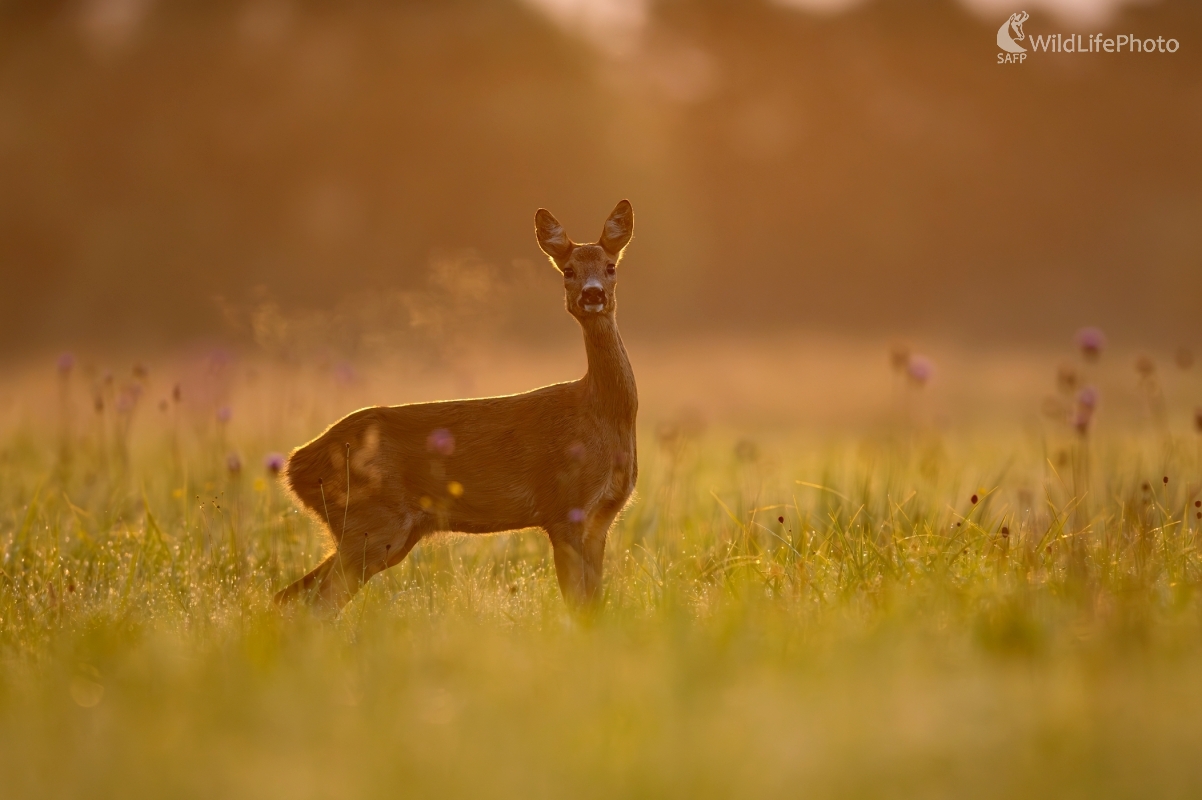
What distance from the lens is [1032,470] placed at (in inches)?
399

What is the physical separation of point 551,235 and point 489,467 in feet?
4.59

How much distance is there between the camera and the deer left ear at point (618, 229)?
670 centimetres

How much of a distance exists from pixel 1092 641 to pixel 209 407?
6492 millimetres

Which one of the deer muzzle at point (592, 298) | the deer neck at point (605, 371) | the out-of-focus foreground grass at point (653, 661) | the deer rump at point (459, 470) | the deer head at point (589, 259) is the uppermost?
the deer head at point (589, 259)

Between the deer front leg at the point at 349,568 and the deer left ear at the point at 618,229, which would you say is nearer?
the deer front leg at the point at 349,568

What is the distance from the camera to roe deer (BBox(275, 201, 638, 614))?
6184mm

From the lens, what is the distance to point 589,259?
255 inches

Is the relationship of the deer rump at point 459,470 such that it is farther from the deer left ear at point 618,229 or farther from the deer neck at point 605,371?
the deer left ear at point 618,229

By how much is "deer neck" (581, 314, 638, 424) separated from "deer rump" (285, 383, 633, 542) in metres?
0.12

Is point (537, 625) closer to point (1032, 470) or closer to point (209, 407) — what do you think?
point (209, 407)

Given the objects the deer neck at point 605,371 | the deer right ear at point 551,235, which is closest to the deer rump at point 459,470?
the deer neck at point 605,371

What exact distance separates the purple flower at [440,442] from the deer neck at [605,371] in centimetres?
79

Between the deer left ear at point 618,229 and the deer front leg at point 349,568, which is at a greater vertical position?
the deer left ear at point 618,229

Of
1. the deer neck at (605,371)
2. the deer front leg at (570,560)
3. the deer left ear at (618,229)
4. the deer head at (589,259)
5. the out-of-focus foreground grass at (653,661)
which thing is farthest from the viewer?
the deer left ear at (618,229)
